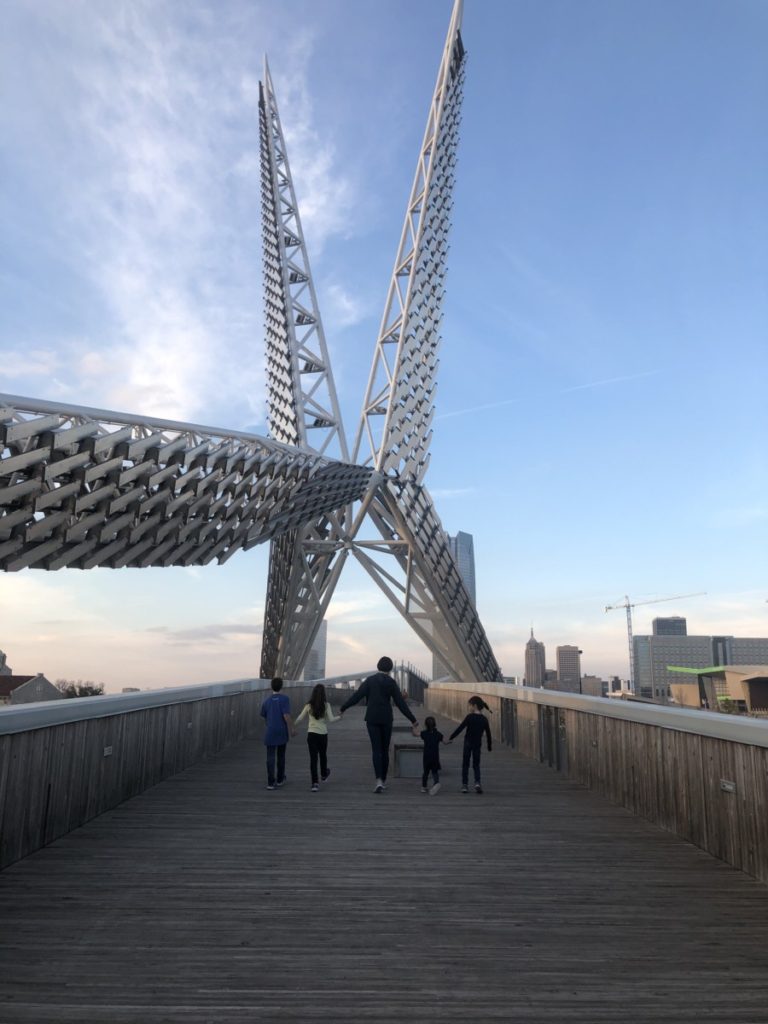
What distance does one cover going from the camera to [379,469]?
124 feet

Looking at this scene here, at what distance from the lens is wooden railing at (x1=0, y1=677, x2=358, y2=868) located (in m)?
6.28

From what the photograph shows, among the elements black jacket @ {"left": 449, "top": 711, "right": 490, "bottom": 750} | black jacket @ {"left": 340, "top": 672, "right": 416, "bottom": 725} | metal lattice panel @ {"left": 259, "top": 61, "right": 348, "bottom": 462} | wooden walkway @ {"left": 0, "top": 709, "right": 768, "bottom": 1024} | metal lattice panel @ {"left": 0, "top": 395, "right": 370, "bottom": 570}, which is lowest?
wooden walkway @ {"left": 0, "top": 709, "right": 768, "bottom": 1024}

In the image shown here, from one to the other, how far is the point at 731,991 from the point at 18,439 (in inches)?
608

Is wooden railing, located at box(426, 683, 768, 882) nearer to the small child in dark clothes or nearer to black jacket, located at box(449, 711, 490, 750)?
black jacket, located at box(449, 711, 490, 750)

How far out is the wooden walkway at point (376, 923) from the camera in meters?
3.85

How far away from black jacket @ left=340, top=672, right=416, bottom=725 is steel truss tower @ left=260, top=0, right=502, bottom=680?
93.8 ft

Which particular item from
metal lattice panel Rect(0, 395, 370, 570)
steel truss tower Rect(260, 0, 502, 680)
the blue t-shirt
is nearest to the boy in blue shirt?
the blue t-shirt

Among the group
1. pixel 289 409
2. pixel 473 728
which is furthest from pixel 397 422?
pixel 473 728

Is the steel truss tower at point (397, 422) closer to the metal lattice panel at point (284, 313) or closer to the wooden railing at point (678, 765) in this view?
the metal lattice panel at point (284, 313)

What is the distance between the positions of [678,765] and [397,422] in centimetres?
3312

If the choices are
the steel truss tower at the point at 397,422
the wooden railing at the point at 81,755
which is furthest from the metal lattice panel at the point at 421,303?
the wooden railing at the point at 81,755

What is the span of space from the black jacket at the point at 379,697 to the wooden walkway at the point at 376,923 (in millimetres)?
1730

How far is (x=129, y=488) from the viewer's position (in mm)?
20422

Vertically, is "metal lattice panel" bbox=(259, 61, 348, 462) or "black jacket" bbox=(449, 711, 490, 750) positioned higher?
"metal lattice panel" bbox=(259, 61, 348, 462)
